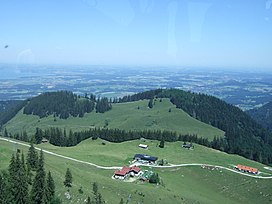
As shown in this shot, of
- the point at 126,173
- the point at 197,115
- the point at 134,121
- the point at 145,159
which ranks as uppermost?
the point at 126,173

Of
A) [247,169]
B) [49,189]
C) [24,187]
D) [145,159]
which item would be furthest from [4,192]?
[247,169]

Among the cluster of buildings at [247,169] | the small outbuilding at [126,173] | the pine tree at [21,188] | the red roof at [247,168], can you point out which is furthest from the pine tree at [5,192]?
the red roof at [247,168]

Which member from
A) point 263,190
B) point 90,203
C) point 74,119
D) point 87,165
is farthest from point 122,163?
point 74,119

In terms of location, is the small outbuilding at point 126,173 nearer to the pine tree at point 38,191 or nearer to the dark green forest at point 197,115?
the pine tree at point 38,191

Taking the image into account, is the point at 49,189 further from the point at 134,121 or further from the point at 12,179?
the point at 134,121

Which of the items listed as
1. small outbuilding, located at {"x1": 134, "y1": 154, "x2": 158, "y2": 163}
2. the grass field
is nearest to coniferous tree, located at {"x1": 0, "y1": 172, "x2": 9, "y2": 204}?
the grass field

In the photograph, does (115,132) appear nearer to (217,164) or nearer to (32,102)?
(217,164)
